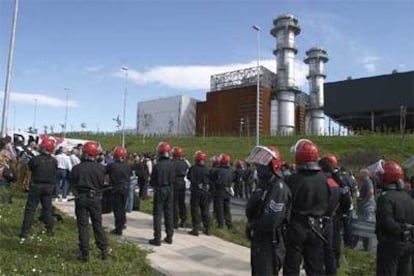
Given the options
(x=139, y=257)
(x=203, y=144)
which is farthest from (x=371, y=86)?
(x=139, y=257)

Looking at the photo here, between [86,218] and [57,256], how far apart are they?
0.85 m

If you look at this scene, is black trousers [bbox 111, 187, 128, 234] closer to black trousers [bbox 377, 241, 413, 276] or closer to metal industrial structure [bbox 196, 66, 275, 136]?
black trousers [bbox 377, 241, 413, 276]

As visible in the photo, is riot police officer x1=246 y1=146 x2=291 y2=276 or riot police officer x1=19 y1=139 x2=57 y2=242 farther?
riot police officer x1=19 y1=139 x2=57 y2=242

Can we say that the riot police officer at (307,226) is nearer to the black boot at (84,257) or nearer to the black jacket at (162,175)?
the black boot at (84,257)

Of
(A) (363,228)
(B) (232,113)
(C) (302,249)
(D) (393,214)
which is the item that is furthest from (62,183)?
(B) (232,113)

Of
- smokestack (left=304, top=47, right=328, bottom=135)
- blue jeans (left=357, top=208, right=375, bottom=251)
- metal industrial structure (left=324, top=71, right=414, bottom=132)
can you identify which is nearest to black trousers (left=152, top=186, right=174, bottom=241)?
blue jeans (left=357, top=208, right=375, bottom=251)

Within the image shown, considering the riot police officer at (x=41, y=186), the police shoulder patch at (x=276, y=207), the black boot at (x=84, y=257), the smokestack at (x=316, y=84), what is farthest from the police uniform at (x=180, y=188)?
the smokestack at (x=316, y=84)

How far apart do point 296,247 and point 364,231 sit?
4988 mm

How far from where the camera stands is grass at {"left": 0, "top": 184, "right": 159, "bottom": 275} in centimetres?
738

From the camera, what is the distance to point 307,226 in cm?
567

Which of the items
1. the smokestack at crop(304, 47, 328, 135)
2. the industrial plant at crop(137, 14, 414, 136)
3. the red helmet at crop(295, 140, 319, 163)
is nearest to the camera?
the red helmet at crop(295, 140, 319, 163)

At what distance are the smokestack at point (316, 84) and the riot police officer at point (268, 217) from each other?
5754 centimetres

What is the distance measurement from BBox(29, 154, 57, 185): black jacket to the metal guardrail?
6456 millimetres

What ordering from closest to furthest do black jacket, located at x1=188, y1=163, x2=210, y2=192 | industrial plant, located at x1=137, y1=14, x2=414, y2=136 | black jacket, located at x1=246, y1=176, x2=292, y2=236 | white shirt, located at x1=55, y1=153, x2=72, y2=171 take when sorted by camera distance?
black jacket, located at x1=246, y1=176, x2=292, y2=236 < black jacket, located at x1=188, y1=163, x2=210, y2=192 < white shirt, located at x1=55, y1=153, x2=72, y2=171 < industrial plant, located at x1=137, y1=14, x2=414, y2=136
